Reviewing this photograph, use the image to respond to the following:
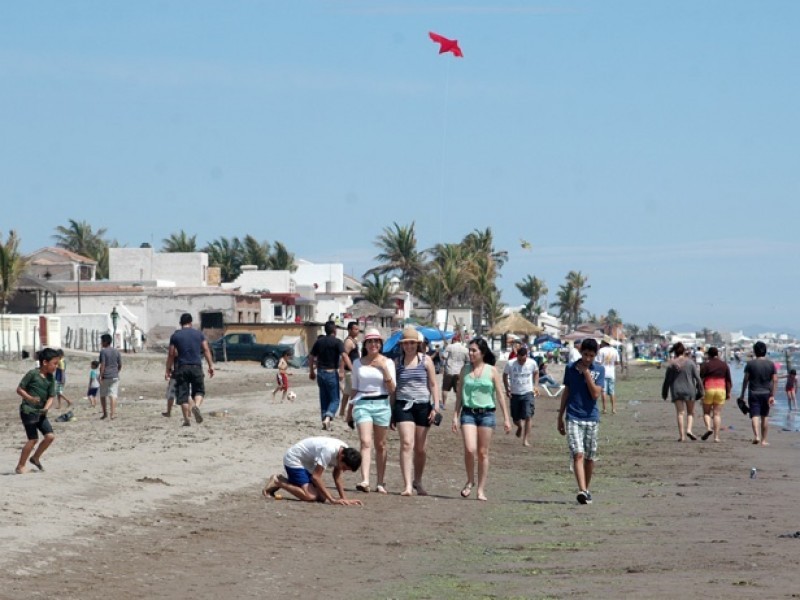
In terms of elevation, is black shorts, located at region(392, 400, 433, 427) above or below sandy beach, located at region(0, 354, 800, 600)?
above

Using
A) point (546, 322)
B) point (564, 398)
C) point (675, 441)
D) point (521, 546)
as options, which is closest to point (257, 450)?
point (564, 398)

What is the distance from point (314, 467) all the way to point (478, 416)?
181 centimetres

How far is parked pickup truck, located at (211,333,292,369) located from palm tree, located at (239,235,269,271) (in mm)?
60144

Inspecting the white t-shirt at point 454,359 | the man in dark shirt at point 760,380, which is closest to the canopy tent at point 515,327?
the white t-shirt at point 454,359

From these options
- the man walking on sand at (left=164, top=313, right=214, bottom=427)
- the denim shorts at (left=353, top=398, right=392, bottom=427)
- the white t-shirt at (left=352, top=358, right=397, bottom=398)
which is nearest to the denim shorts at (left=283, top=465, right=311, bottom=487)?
the denim shorts at (left=353, top=398, right=392, bottom=427)

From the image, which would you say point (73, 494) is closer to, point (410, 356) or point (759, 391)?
point (410, 356)

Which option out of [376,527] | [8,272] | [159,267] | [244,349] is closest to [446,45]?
[376,527]

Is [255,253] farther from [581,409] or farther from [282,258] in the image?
[581,409]

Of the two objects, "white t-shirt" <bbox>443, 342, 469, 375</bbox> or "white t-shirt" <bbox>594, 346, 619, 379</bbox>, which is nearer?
"white t-shirt" <bbox>443, 342, 469, 375</bbox>

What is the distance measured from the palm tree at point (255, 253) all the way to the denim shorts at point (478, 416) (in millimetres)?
101461

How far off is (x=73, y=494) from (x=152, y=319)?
2134 inches

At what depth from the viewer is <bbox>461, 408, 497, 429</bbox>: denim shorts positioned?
532 inches

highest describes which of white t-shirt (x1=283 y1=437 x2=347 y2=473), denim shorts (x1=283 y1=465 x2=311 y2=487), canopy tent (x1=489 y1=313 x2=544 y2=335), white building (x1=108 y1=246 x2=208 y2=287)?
white building (x1=108 y1=246 x2=208 y2=287)

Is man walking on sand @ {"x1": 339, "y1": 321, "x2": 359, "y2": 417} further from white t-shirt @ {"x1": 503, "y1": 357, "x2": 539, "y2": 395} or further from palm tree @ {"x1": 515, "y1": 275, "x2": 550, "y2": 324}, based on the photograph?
palm tree @ {"x1": 515, "y1": 275, "x2": 550, "y2": 324}
